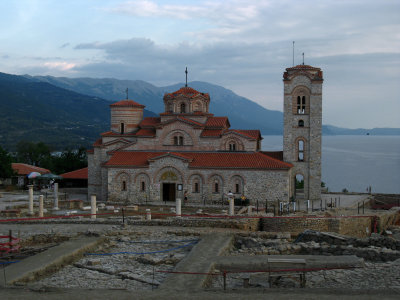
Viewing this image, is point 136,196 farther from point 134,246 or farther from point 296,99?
point 134,246

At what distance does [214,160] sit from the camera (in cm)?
3331

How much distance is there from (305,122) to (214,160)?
23.9ft

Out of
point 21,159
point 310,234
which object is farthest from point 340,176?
point 310,234

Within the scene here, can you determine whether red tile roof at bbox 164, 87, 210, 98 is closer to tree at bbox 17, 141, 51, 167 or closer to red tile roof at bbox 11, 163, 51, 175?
red tile roof at bbox 11, 163, 51, 175

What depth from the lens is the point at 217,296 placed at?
1168 centimetres

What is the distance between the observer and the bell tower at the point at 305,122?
34.3 metres

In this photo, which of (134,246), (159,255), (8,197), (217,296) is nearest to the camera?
(217,296)

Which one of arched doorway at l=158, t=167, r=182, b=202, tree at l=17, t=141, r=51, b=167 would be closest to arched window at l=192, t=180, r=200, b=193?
arched doorway at l=158, t=167, r=182, b=202

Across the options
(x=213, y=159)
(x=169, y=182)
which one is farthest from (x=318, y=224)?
(x=169, y=182)

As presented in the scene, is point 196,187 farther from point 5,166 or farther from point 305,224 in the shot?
point 5,166

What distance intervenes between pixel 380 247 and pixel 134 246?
918 cm

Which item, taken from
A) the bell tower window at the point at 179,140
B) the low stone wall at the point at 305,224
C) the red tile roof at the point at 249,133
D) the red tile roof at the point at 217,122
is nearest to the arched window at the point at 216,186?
the red tile roof at the point at 249,133

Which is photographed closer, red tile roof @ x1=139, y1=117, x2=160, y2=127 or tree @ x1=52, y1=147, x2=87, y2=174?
red tile roof @ x1=139, y1=117, x2=160, y2=127

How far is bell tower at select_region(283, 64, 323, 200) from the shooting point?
34.3 m
